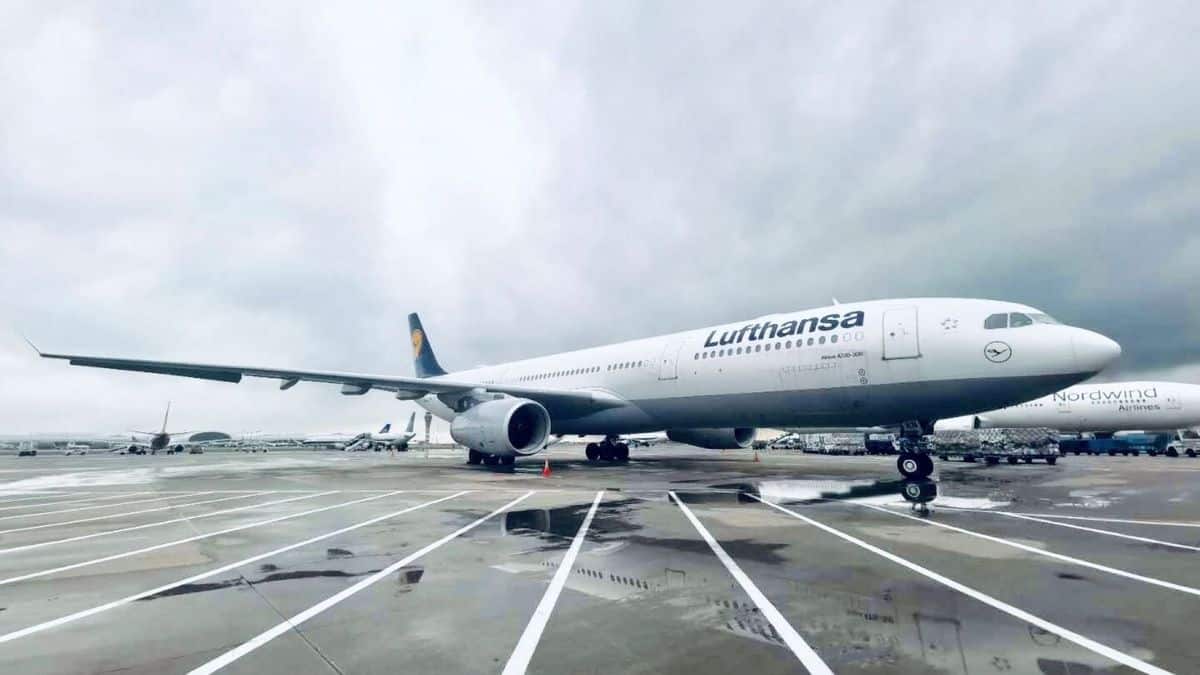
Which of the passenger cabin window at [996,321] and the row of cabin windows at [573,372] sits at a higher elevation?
the passenger cabin window at [996,321]

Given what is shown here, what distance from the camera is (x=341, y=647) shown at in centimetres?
349

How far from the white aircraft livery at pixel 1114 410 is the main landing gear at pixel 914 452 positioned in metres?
24.5

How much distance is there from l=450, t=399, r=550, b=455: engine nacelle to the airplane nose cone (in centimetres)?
1273

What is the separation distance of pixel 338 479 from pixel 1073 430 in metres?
42.6

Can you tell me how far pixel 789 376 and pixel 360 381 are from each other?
42.8 ft

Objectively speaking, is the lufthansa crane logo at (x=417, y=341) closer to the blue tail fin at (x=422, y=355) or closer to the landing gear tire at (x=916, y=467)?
the blue tail fin at (x=422, y=355)

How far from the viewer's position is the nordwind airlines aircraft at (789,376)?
1209 cm

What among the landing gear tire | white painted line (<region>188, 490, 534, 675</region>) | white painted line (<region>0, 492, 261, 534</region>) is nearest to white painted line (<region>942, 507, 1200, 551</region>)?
the landing gear tire

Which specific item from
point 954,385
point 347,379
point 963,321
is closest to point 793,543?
point 954,385

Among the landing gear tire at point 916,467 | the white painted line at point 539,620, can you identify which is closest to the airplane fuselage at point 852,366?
the landing gear tire at point 916,467

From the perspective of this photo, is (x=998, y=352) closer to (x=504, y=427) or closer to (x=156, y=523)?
(x=504, y=427)

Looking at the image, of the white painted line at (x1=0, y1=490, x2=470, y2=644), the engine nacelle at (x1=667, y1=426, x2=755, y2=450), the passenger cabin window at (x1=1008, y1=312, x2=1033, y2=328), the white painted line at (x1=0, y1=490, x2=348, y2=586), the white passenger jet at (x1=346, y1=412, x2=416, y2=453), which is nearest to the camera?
the white painted line at (x1=0, y1=490, x2=470, y2=644)

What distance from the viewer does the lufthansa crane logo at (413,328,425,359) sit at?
1304 inches

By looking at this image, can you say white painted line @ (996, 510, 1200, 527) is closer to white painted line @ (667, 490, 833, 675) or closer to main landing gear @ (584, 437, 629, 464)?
white painted line @ (667, 490, 833, 675)
